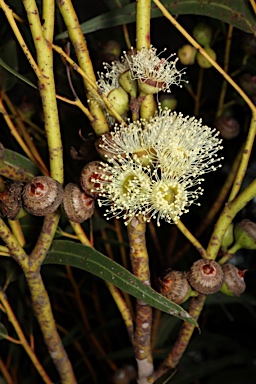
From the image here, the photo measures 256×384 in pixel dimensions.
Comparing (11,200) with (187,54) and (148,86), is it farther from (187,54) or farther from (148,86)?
(187,54)

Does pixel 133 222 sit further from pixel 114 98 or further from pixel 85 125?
pixel 85 125

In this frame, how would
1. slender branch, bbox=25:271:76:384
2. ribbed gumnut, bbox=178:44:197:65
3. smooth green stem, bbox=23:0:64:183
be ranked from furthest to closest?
ribbed gumnut, bbox=178:44:197:65 → slender branch, bbox=25:271:76:384 → smooth green stem, bbox=23:0:64:183

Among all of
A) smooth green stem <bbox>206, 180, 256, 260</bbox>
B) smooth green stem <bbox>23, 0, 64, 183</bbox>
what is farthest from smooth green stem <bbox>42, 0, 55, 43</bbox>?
smooth green stem <bbox>206, 180, 256, 260</bbox>

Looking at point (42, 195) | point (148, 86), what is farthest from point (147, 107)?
point (42, 195)

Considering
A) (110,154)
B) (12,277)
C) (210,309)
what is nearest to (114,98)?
(110,154)

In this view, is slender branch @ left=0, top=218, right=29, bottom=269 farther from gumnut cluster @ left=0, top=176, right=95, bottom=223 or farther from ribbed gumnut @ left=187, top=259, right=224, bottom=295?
ribbed gumnut @ left=187, top=259, right=224, bottom=295

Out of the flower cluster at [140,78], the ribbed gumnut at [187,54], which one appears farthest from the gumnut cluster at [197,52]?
the flower cluster at [140,78]

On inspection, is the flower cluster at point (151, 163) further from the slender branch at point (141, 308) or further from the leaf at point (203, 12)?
the leaf at point (203, 12)
